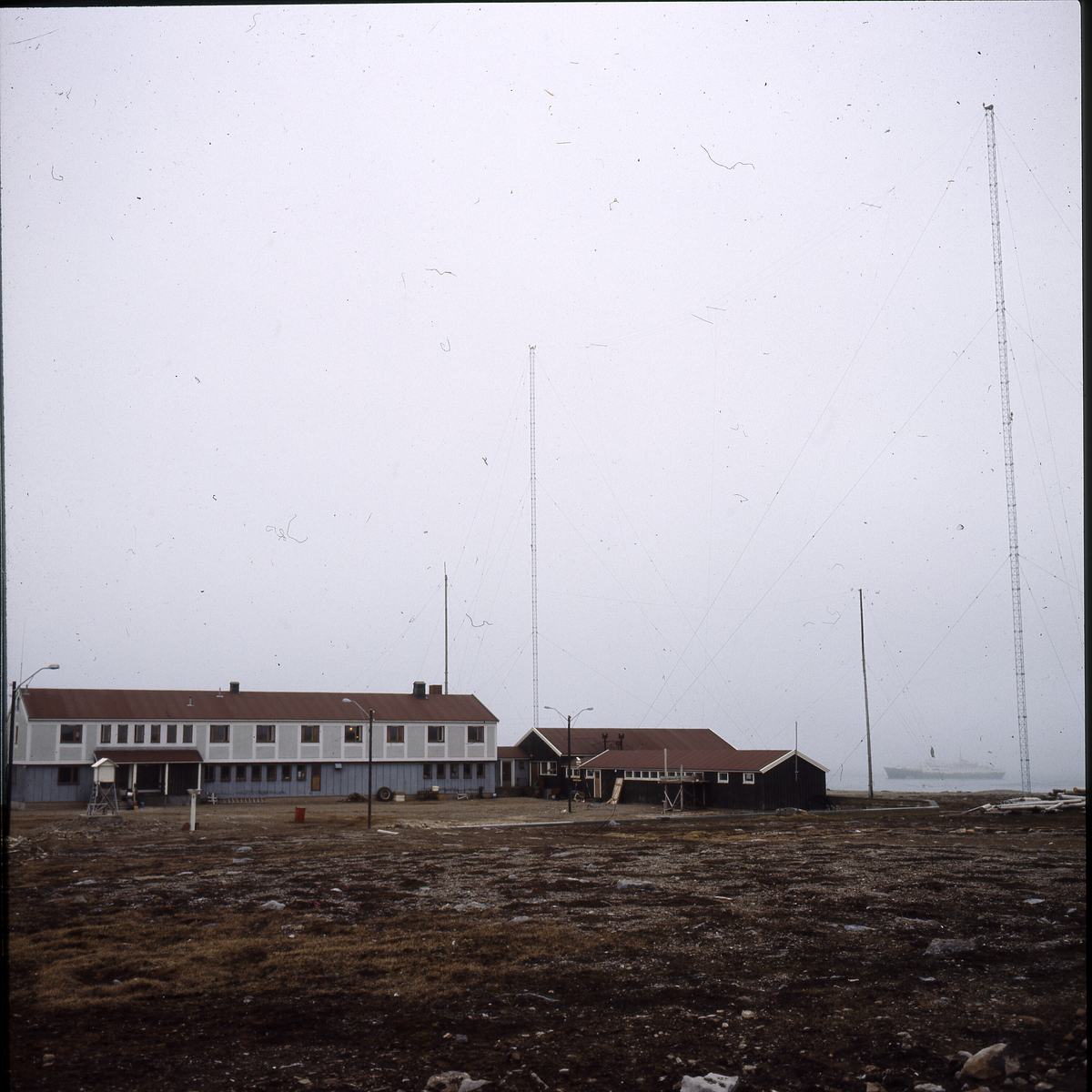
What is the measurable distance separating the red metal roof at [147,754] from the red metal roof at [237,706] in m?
1.86

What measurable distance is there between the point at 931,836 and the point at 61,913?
2864 centimetres

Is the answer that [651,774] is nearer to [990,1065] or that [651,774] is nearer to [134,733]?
[134,733]

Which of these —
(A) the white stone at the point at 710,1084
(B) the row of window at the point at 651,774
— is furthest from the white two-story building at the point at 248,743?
(A) the white stone at the point at 710,1084

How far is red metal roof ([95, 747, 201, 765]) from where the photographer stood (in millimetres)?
55750

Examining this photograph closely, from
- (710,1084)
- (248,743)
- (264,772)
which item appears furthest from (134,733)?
(710,1084)

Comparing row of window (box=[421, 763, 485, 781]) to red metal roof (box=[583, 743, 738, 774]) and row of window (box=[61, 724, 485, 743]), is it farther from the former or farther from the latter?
red metal roof (box=[583, 743, 738, 774])

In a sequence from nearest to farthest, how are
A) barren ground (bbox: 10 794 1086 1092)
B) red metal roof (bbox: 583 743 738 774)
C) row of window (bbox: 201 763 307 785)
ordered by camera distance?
barren ground (bbox: 10 794 1086 1092) < red metal roof (bbox: 583 743 738 774) < row of window (bbox: 201 763 307 785)

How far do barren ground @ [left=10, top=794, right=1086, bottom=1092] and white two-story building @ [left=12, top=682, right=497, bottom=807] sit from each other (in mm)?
30529

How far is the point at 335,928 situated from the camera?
16.9 meters

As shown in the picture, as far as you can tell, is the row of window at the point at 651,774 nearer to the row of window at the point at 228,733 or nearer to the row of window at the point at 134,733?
the row of window at the point at 228,733

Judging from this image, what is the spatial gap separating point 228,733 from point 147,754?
529 cm

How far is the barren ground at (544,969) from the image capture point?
32.2 ft

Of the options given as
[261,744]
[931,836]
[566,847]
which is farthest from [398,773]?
[931,836]

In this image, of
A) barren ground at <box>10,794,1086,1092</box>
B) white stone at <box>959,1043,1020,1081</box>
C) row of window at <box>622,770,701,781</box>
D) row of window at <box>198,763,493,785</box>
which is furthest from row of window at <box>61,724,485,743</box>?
white stone at <box>959,1043,1020,1081</box>
